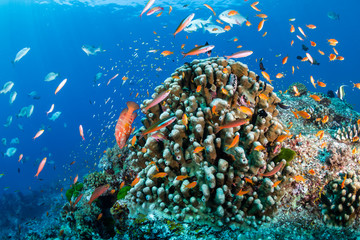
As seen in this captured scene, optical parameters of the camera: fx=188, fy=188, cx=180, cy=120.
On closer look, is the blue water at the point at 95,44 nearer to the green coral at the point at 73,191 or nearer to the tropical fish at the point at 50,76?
the tropical fish at the point at 50,76

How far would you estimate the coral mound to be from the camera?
2898 mm

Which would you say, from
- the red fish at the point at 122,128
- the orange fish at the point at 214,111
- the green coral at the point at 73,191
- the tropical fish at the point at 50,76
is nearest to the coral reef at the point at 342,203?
the orange fish at the point at 214,111

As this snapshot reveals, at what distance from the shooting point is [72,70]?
68.8 m

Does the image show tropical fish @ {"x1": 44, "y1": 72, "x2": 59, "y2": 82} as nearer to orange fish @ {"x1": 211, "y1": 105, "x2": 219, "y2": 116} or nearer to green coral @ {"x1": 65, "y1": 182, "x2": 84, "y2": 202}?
green coral @ {"x1": 65, "y1": 182, "x2": 84, "y2": 202}

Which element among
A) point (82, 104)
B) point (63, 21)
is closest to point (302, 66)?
point (63, 21)

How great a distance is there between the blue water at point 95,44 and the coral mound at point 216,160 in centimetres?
1697

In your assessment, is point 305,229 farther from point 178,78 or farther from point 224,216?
point 178,78

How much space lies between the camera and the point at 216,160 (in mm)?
3182

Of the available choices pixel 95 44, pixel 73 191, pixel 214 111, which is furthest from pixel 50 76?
pixel 95 44

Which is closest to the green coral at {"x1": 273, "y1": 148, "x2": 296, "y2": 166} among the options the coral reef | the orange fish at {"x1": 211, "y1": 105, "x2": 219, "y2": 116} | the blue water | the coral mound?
the coral mound

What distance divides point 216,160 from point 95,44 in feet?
199

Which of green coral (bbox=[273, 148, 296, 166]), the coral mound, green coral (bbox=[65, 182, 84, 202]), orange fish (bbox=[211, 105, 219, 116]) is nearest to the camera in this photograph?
the coral mound

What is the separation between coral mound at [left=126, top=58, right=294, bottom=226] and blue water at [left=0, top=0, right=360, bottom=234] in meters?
17.0

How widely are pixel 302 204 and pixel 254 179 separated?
1.14m
